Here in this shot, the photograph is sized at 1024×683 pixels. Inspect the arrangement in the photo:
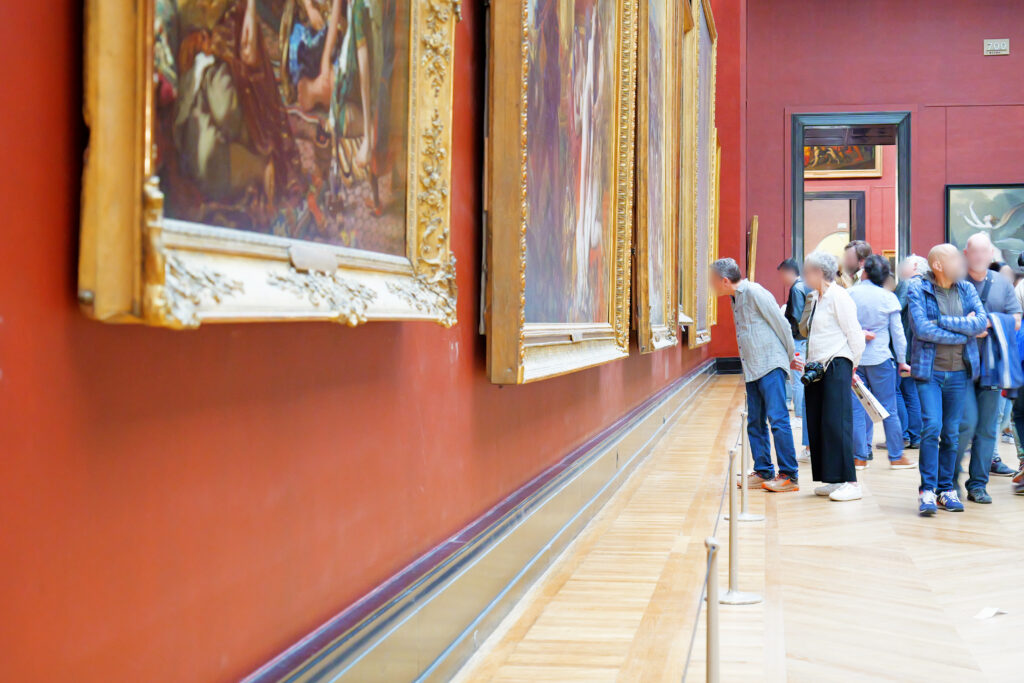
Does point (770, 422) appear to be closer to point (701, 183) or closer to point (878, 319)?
point (878, 319)

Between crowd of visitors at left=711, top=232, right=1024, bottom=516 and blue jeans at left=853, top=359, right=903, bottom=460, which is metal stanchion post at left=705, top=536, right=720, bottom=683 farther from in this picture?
blue jeans at left=853, top=359, right=903, bottom=460

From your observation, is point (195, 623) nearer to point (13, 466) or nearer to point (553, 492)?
point (13, 466)

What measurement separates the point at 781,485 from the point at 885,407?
2068 mm

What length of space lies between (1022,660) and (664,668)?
1.99 meters

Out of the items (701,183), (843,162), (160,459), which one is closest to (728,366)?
(701,183)

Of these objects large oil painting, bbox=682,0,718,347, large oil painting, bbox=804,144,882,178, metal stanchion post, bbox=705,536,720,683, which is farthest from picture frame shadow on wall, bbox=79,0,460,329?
large oil painting, bbox=804,144,882,178

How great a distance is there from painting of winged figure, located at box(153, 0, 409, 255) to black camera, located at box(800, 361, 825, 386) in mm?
5983

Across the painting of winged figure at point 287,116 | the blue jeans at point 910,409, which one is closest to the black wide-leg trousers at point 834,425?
the blue jeans at point 910,409

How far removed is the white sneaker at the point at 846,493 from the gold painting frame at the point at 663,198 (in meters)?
1.89

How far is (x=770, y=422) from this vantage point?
8.21 meters

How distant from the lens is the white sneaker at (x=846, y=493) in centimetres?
805

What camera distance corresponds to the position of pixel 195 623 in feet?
6.23

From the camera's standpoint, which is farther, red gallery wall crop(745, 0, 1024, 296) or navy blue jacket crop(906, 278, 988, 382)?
red gallery wall crop(745, 0, 1024, 296)

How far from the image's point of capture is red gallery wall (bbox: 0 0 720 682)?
1450 mm
